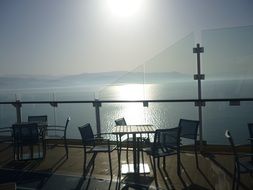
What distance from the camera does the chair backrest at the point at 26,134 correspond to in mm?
4969

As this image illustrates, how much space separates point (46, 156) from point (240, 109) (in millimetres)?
3813

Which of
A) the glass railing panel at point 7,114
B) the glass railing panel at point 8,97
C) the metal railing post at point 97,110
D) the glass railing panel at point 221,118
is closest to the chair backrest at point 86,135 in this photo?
the metal railing post at point 97,110

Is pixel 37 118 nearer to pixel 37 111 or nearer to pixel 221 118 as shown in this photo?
pixel 37 111

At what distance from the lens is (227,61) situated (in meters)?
5.63

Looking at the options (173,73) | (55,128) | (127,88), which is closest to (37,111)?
(55,128)

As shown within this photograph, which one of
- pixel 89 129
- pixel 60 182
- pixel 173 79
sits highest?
pixel 173 79

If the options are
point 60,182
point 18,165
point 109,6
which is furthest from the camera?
point 109,6

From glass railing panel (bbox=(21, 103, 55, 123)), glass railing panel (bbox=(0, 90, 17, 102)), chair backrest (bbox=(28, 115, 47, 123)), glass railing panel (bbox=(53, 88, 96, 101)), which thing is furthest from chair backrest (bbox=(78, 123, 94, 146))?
glass railing panel (bbox=(0, 90, 17, 102))

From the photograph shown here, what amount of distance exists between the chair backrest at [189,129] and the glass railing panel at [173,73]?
1020mm

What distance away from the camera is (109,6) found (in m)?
9.12

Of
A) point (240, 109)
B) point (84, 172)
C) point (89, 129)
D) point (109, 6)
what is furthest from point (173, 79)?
point (109, 6)

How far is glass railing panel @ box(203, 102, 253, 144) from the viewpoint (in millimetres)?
5402

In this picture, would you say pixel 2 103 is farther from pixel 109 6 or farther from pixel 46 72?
pixel 46 72

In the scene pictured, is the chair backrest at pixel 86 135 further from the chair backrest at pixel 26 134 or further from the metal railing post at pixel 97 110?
the metal railing post at pixel 97 110
